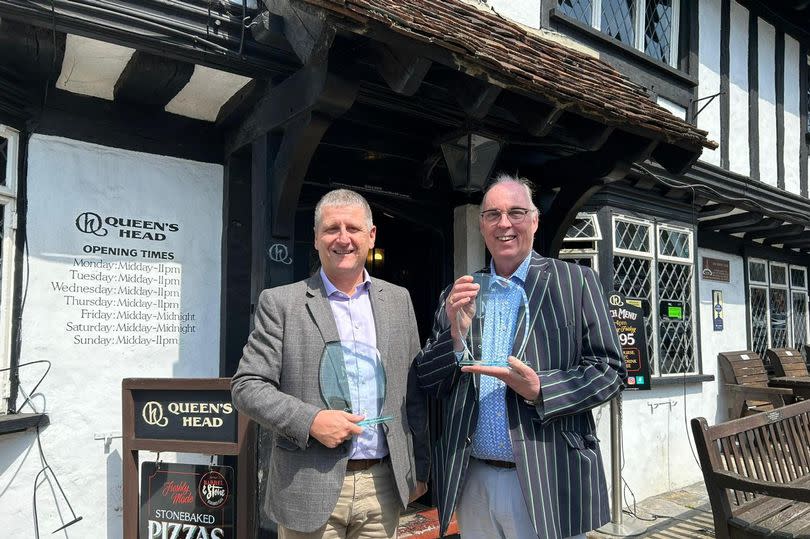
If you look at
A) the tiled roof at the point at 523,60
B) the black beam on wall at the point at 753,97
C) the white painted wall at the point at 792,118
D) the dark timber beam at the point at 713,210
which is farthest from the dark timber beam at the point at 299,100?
the white painted wall at the point at 792,118

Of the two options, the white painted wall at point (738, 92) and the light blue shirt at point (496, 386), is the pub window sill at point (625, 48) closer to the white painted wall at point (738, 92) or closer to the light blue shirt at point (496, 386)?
the white painted wall at point (738, 92)

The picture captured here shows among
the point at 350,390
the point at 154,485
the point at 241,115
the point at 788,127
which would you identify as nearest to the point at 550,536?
the point at 350,390

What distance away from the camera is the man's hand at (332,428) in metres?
1.90

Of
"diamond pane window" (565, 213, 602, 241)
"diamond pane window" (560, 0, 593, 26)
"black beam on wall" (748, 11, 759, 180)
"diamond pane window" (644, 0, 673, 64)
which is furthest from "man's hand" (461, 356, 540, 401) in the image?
"black beam on wall" (748, 11, 759, 180)

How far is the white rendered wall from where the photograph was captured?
19.6 ft

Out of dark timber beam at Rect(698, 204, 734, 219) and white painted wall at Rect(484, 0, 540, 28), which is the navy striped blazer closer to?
white painted wall at Rect(484, 0, 540, 28)

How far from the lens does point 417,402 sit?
7.36 ft

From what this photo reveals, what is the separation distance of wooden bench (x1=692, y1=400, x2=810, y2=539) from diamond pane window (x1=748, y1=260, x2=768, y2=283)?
5.19 metres

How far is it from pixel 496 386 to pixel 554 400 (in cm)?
25

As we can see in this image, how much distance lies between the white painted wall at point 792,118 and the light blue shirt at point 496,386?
8.29m

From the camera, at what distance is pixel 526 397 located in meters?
1.98

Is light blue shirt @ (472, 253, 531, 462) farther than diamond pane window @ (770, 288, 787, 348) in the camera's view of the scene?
No

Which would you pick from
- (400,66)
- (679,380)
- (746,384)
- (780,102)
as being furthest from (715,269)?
(400,66)

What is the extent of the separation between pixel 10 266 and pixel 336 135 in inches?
76.6
